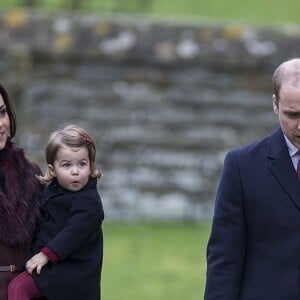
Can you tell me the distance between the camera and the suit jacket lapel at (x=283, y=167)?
230 inches

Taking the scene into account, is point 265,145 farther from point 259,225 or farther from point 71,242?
point 71,242

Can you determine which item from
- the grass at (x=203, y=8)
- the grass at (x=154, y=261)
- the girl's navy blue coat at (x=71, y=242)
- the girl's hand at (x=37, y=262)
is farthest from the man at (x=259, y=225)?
the grass at (x=203, y=8)

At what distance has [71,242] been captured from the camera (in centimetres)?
587

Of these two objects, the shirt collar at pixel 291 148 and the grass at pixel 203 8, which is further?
the grass at pixel 203 8

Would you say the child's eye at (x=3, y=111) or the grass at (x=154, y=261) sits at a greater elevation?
the child's eye at (x=3, y=111)

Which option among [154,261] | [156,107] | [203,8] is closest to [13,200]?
[154,261]

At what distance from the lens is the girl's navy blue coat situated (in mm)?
5895

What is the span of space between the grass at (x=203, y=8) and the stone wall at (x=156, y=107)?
→ 3333 mm

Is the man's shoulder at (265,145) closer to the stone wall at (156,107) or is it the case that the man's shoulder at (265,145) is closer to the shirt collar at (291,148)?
the shirt collar at (291,148)

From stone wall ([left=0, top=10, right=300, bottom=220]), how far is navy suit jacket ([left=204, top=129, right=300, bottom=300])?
7.57 meters

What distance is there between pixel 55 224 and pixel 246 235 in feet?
2.69

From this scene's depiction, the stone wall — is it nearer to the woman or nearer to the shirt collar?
the woman

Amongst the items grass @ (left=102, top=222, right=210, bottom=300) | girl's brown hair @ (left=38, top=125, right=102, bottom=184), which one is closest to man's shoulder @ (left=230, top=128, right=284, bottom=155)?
girl's brown hair @ (left=38, top=125, right=102, bottom=184)

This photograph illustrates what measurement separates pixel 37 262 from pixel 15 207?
0.27 m
